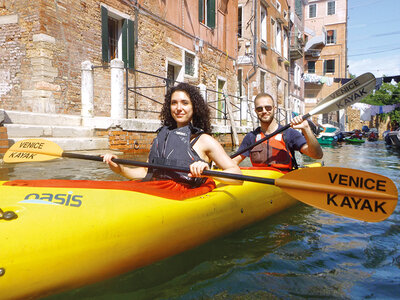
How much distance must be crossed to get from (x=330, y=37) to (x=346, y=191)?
110 ft

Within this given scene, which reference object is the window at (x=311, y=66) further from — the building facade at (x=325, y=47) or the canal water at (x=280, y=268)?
the canal water at (x=280, y=268)

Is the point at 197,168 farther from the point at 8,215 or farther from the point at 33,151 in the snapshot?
the point at 33,151

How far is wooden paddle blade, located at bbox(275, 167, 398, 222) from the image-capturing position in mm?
2219

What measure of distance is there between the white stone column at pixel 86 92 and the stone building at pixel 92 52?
0.13 m

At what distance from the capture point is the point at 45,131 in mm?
5953

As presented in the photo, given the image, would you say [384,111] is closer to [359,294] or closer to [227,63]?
[227,63]

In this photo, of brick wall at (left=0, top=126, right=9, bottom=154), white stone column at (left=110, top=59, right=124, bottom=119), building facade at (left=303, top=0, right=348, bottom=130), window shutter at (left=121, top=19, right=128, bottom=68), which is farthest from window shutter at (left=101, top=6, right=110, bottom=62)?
building facade at (left=303, top=0, right=348, bottom=130)

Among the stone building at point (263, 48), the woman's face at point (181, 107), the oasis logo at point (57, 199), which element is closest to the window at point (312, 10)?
the stone building at point (263, 48)

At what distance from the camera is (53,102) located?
23.6 ft

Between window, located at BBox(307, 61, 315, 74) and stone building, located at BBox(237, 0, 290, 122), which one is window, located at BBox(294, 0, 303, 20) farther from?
window, located at BBox(307, 61, 315, 74)

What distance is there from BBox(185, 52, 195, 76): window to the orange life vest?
8447 mm

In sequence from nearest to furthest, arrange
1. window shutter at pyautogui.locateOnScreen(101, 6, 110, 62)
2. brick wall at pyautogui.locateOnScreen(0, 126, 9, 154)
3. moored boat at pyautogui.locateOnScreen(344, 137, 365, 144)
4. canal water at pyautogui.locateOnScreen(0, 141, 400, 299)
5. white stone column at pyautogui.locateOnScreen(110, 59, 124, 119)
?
canal water at pyautogui.locateOnScreen(0, 141, 400, 299) < brick wall at pyautogui.locateOnScreen(0, 126, 9, 154) < white stone column at pyautogui.locateOnScreen(110, 59, 124, 119) < window shutter at pyautogui.locateOnScreen(101, 6, 110, 62) < moored boat at pyautogui.locateOnScreen(344, 137, 365, 144)

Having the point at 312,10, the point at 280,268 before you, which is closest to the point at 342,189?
the point at 280,268

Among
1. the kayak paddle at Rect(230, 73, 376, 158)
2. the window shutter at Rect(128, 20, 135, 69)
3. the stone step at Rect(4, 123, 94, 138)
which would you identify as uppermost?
the window shutter at Rect(128, 20, 135, 69)
